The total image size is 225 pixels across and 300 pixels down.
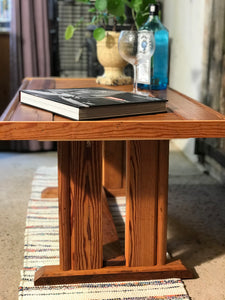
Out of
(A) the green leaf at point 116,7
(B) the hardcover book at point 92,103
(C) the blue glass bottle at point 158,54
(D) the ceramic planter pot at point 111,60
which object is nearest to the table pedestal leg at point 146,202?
(B) the hardcover book at point 92,103

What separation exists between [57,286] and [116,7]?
3.56 feet

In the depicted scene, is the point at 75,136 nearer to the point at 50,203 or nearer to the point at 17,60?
the point at 50,203

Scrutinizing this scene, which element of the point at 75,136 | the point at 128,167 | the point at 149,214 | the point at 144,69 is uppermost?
the point at 144,69

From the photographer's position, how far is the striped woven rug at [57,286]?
1.21m

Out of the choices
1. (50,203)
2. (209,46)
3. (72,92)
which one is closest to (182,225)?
(50,203)

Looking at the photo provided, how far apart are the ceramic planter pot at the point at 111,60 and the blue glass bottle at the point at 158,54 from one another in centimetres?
14

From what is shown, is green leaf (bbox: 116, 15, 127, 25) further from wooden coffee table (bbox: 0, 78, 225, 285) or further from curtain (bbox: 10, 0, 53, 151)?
curtain (bbox: 10, 0, 53, 151)

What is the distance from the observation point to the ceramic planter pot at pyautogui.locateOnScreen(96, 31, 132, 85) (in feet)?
5.85

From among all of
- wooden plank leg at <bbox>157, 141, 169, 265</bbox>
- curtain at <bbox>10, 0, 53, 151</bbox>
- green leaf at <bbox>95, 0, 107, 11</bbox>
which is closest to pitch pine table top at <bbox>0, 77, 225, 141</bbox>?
wooden plank leg at <bbox>157, 141, 169, 265</bbox>

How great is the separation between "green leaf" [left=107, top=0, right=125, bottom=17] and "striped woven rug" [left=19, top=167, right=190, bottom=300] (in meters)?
0.82

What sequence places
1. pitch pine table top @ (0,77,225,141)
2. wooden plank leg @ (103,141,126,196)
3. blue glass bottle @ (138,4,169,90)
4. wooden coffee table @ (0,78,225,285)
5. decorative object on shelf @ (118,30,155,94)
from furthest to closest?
1. wooden plank leg @ (103,141,126,196)
2. blue glass bottle @ (138,4,169,90)
3. decorative object on shelf @ (118,30,155,94)
4. wooden coffee table @ (0,78,225,285)
5. pitch pine table top @ (0,77,225,141)

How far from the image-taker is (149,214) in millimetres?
1254

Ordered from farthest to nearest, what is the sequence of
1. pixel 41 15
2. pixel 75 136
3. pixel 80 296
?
1. pixel 41 15
2. pixel 80 296
3. pixel 75 136

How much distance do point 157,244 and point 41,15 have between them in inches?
83.6
